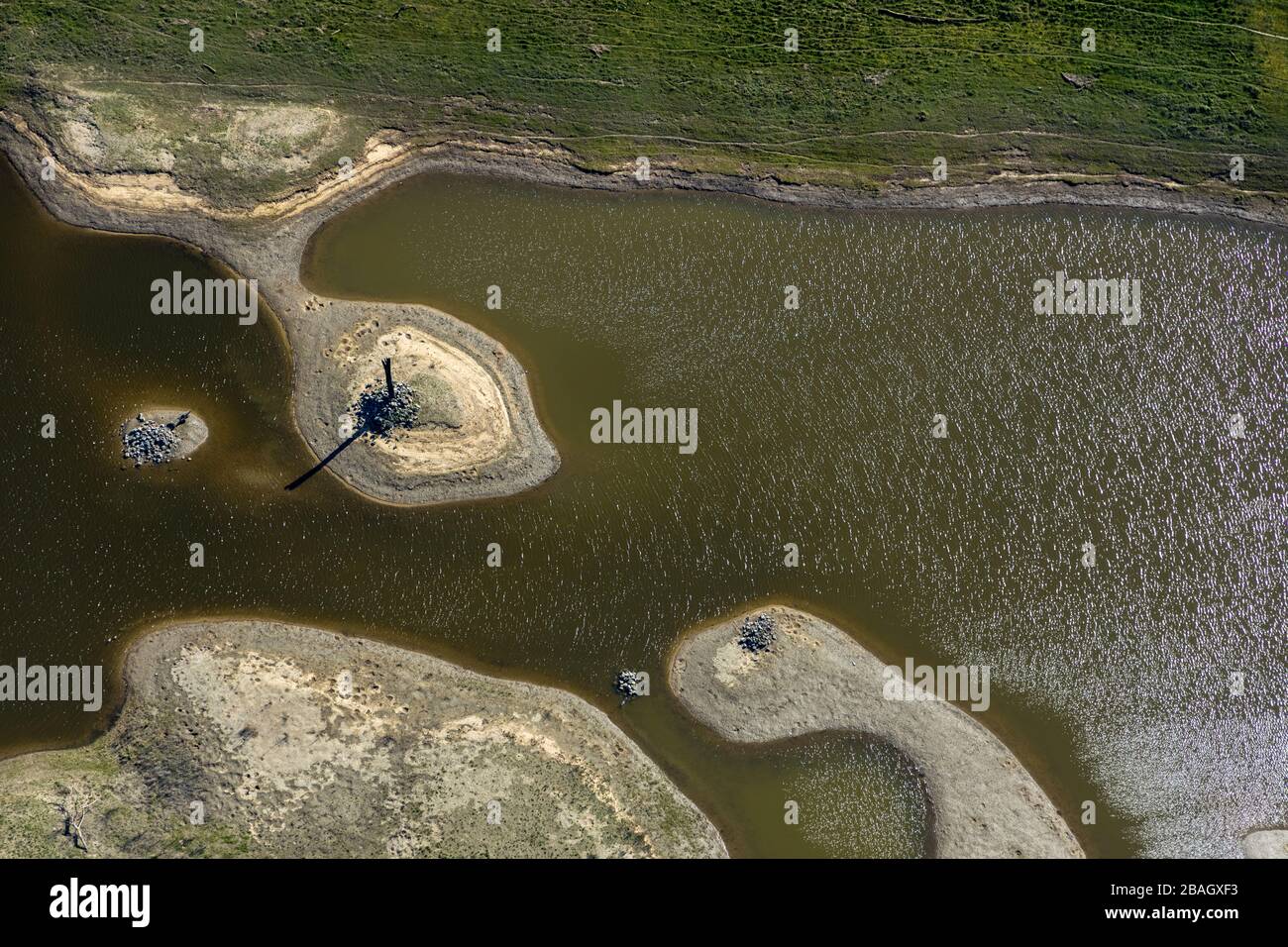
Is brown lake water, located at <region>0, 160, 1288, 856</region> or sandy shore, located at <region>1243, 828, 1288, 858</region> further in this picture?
brown lake water, located at <region>0, 160, 1288, 856</region>

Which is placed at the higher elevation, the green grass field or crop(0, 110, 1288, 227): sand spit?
the green grass field

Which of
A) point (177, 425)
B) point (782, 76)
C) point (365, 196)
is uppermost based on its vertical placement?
point (782, 76)

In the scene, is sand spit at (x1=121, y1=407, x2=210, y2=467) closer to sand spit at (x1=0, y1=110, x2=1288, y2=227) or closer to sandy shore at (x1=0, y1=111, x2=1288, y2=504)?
sandy shore at (x1=0, y1=111, x2=1288, y2=504)

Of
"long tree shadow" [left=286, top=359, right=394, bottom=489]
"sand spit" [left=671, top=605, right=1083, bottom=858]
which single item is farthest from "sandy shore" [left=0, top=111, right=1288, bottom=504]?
"sand spit" [left=671, top=605, right=1083, bottom=858]

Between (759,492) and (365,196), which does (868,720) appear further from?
(365,196)

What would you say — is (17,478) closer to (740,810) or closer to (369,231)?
(369,231)

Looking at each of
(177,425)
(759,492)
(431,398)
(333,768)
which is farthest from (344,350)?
(759,492)

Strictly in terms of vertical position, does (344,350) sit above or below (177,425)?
above

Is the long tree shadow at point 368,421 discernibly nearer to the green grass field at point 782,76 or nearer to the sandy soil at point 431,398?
the sandy soil at point 431,398
